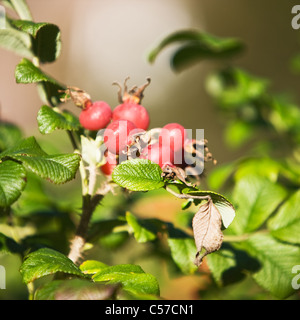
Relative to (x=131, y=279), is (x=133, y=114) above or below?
above

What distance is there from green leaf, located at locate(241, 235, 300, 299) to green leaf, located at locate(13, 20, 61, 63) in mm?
733

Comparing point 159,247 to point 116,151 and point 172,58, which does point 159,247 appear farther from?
point 172,58

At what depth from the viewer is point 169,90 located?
7.02 metres

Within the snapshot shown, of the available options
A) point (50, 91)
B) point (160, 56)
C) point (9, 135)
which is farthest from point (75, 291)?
point (160, 56)

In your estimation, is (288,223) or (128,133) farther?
(288,223)

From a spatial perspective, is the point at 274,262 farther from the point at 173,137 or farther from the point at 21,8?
the point at 21,8

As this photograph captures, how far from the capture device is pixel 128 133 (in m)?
0.80

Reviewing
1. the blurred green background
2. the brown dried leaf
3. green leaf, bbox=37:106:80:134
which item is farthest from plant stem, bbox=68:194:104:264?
the blurred green background

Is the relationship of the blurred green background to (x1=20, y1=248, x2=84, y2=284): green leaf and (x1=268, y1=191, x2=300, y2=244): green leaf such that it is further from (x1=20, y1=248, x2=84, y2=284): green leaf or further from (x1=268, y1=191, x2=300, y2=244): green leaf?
(x1=20, y1=248, x2=84, y2=284): green leaf

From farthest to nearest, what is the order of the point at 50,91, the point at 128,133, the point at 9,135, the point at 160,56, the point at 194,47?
the point at 160,56, the point at 194,47, the point at 9,135, the point at 50,91, the point at 128,133

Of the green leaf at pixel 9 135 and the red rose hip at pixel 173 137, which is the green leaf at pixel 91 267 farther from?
the green leaf at pixel 9 135

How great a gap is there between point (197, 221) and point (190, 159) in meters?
0.24

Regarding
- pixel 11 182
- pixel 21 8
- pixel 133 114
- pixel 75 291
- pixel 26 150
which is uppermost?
pixel 21 8

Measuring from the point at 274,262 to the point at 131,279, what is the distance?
1.57 feet
